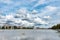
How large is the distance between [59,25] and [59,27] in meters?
2.14

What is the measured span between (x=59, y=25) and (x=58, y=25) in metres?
2.67

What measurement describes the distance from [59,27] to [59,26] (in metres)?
1.44

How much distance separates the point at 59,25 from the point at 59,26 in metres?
0.93

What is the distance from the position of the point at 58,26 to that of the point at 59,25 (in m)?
3.56

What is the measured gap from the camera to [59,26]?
15700 cm

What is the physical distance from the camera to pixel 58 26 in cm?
16038

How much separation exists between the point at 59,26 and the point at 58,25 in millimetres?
2801

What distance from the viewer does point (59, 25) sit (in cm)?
15700

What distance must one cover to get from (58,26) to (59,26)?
Answer: 3.40m

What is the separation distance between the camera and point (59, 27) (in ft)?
511

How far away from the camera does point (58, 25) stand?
6284 inches

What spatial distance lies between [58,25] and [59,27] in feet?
13.6
